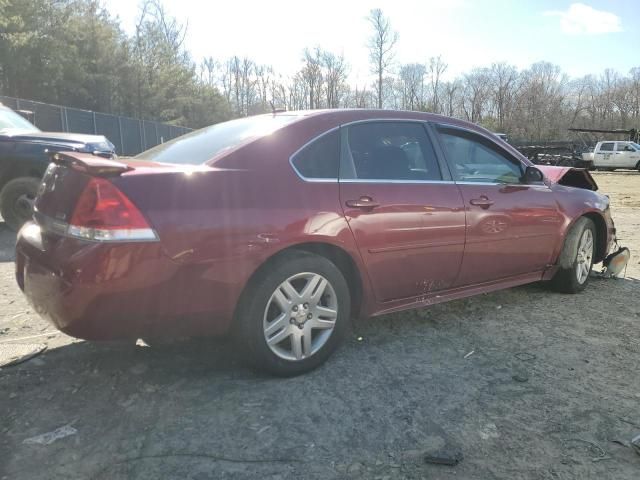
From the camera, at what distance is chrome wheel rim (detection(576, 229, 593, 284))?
4828 mm

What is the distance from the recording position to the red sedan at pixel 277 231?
249cm

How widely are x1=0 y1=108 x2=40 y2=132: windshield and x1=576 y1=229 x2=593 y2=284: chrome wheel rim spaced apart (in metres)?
7.41

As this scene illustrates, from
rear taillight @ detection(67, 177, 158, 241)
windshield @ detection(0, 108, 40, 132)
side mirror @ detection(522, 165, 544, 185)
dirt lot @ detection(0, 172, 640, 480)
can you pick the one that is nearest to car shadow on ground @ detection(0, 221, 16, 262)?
windshield @ detection(0, 108, 40, 132)

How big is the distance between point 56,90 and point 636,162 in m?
34.5

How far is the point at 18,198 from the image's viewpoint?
23.2 ft

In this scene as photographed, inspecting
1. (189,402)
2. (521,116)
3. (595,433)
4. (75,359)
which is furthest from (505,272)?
(521,116)

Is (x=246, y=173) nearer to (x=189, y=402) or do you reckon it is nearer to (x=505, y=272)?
(x=189, y=402)

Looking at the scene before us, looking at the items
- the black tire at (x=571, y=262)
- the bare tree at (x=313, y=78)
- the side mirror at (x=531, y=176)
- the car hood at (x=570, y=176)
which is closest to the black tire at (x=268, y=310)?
the side mirror at (x=531, y=176)

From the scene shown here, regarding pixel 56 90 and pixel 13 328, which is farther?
pixel 56 90

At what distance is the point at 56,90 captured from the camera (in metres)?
32.2

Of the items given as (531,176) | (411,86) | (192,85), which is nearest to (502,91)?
(411,86)

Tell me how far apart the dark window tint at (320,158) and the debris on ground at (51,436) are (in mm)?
1756

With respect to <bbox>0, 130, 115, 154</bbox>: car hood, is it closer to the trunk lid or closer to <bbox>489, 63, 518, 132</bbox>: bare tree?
the trunk lid

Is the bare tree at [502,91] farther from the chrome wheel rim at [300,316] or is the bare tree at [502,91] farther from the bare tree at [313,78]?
the chrome wheel rim at [300,316]
